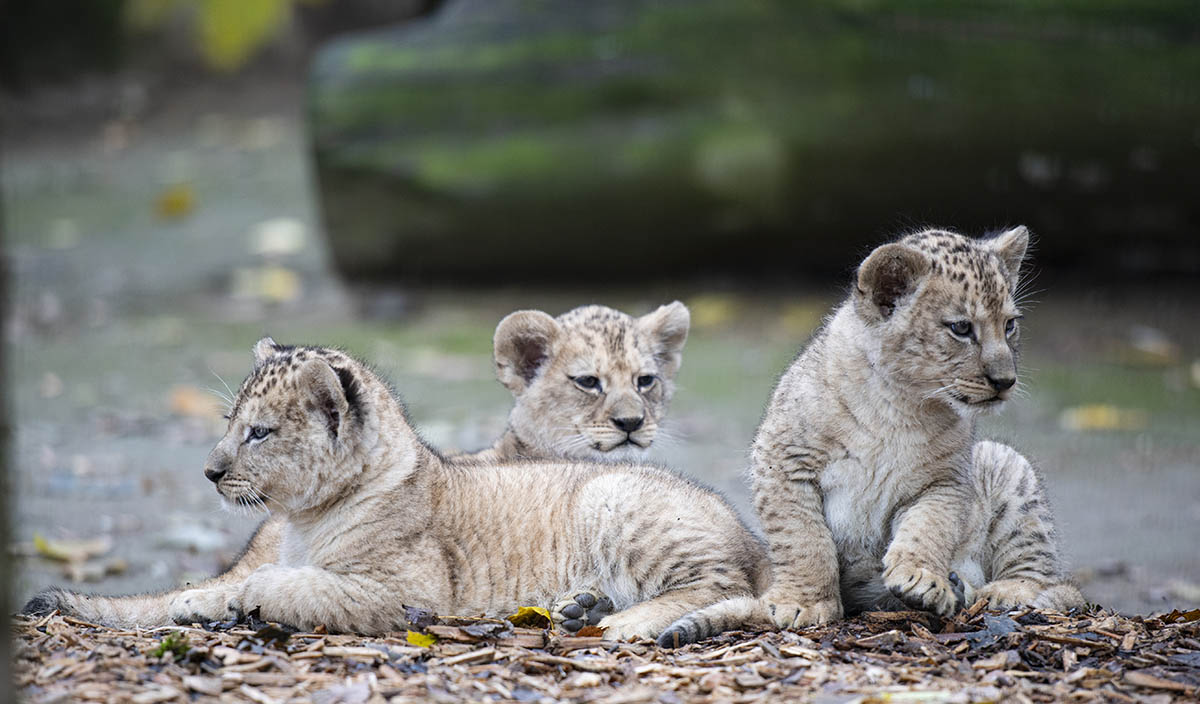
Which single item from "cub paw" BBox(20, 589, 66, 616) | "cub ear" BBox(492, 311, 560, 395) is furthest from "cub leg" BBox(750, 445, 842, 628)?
"cub paw" BBox(20, 589, 66, 616)

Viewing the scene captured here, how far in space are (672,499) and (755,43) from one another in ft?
26.6

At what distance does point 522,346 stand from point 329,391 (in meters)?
2.10

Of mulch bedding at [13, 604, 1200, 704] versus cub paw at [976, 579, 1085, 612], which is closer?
mulch bedding at [13, 604, 1200, 704]

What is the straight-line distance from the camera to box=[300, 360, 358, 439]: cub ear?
596cm

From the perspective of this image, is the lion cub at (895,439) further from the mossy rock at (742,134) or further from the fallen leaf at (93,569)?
Result: the mossy rock at (742,134)

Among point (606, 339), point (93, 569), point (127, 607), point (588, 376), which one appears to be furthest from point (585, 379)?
point (93, 569)

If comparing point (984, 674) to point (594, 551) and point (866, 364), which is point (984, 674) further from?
point (594, 551)

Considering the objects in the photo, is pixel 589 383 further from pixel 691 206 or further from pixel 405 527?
pixel 691 206

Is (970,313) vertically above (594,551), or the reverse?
(970,313)

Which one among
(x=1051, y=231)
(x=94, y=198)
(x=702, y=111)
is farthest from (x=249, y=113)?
(x=1051, y=231)

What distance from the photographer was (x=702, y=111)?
1343cm

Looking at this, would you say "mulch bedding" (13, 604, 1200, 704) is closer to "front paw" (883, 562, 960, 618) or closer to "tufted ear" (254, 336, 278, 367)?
"front paw" (883, 562, 960, 618)

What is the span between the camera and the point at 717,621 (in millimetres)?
5699

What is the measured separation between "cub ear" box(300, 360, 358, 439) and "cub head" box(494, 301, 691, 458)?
183 centimetres
